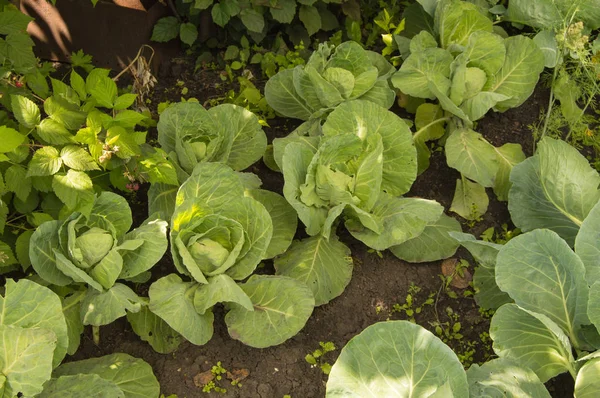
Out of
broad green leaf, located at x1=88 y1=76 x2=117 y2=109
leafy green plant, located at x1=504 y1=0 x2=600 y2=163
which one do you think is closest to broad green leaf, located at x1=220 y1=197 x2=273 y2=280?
broad green leaf, located at x1=88 y1=76 x2=117 y2=109

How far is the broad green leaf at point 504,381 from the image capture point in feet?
7.84

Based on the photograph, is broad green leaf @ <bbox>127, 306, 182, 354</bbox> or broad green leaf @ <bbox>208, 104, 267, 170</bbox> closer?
broad green leaf @ <bbox>127, 306, 182, 354</bbox>

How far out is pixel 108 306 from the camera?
2.60m

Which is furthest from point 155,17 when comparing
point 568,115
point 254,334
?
point 568,115

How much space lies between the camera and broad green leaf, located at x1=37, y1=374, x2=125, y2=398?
2.42m

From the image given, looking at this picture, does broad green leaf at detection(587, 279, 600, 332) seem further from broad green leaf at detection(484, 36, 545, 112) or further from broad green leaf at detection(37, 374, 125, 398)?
broad green leaf at detection(37, 374, 125, 398)

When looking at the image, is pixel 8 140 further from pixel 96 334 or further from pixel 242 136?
pixel 242 136

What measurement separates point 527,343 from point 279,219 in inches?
49.3

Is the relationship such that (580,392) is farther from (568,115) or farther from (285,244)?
(568,115)

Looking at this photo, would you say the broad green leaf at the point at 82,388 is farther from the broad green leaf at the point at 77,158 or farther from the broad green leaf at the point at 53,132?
the broad green leaf at the point at 53,132

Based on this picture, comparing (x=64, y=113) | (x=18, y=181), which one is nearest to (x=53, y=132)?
(x=64, y=113)

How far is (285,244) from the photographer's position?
3.07 metres

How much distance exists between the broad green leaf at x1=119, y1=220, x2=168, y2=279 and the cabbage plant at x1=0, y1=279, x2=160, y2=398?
0.34 meters

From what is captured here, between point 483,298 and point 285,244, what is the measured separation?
0.99 m
